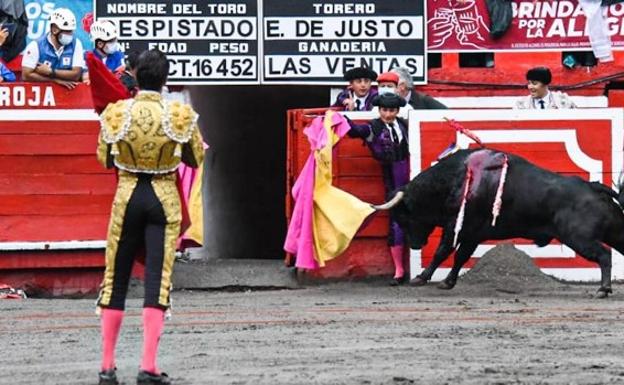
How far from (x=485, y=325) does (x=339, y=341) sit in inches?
46.4

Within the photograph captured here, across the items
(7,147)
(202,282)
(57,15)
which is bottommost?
(202,282)

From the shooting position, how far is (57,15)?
1312 centimetres

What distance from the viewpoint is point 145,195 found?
25.2ft

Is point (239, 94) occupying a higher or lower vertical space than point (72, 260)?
higher

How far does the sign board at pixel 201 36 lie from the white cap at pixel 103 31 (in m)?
1.26

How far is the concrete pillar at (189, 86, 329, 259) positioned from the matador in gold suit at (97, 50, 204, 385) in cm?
724

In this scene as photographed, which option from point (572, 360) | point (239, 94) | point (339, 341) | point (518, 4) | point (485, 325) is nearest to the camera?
point (572, 360)

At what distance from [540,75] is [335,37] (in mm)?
2016

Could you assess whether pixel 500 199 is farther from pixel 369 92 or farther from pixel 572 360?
pixel 572 360

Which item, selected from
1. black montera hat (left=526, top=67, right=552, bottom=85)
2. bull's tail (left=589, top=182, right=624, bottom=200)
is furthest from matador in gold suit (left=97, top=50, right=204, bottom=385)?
black montera hat (left=526, top=67, right=552, bottom=85)

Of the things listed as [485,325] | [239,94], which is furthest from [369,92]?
[485,325]

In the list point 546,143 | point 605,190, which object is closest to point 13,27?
point 546,143

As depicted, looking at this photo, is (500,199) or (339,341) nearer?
(339,341)

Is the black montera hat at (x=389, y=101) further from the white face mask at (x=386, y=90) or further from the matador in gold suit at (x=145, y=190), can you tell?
the matador in gold suit at (x=145, y=190)
